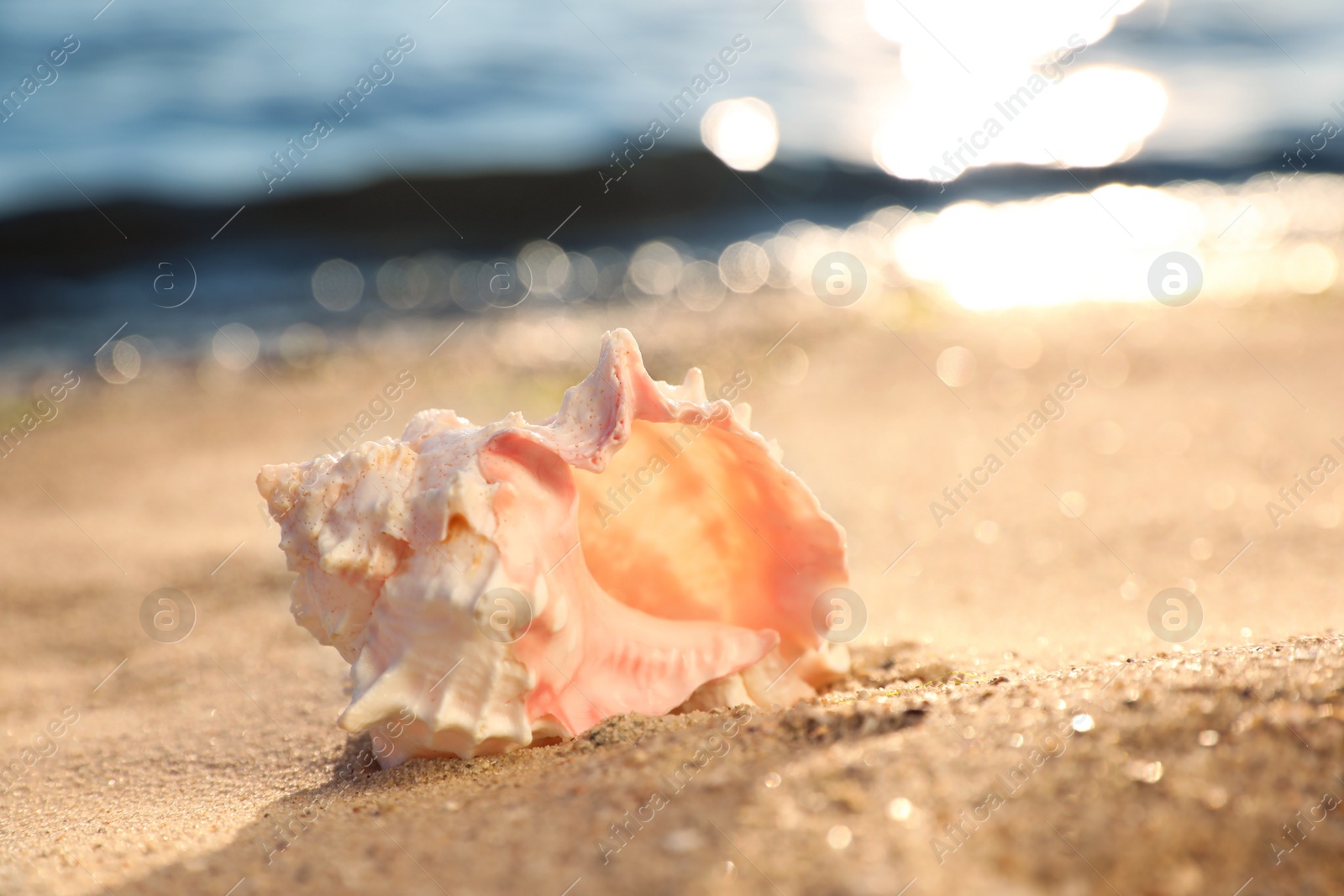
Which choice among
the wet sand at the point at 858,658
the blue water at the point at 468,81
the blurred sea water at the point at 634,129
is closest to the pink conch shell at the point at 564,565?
the wet sand at the point at 858,658

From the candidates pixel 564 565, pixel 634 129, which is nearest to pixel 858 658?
pixel 564 565

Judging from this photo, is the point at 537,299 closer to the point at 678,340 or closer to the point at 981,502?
the point at 678,340

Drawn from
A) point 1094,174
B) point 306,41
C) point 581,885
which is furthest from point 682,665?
point 306,41

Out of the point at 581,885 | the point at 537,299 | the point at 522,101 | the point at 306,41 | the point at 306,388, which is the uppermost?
the point at 306,41

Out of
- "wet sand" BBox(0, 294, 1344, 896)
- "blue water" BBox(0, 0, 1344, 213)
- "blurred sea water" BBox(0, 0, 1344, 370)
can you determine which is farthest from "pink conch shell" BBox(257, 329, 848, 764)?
"blue water" BBox(0, 0, 1344, 213)

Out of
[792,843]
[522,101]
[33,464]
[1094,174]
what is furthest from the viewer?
[522,101]
